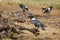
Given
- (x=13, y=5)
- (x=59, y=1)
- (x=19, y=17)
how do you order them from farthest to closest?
(x=59, y=1) < (x=13, y=5) < (x=19, y=17)

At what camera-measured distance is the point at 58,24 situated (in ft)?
39.2

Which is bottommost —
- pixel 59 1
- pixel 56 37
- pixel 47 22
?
pixel 59 1

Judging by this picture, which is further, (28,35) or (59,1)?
(59,1)

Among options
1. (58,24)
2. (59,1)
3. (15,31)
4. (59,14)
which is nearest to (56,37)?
(15,31)

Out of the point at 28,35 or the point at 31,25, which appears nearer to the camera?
the point at 28,35

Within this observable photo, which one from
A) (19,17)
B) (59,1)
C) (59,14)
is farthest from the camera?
(59,1)

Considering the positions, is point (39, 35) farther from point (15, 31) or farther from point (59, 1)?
point (59, 1)

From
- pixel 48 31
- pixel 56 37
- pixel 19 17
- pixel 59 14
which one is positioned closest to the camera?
pixel 56 37

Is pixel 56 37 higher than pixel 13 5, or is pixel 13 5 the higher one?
pixel 56 37

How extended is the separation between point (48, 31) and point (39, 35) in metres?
0.80

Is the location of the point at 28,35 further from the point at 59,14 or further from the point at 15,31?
the point at 59,14

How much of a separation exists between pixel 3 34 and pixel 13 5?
759 cm

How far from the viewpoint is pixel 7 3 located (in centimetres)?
1638

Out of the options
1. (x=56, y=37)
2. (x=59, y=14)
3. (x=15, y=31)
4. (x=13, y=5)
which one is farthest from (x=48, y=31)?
(x=13, y=5)
